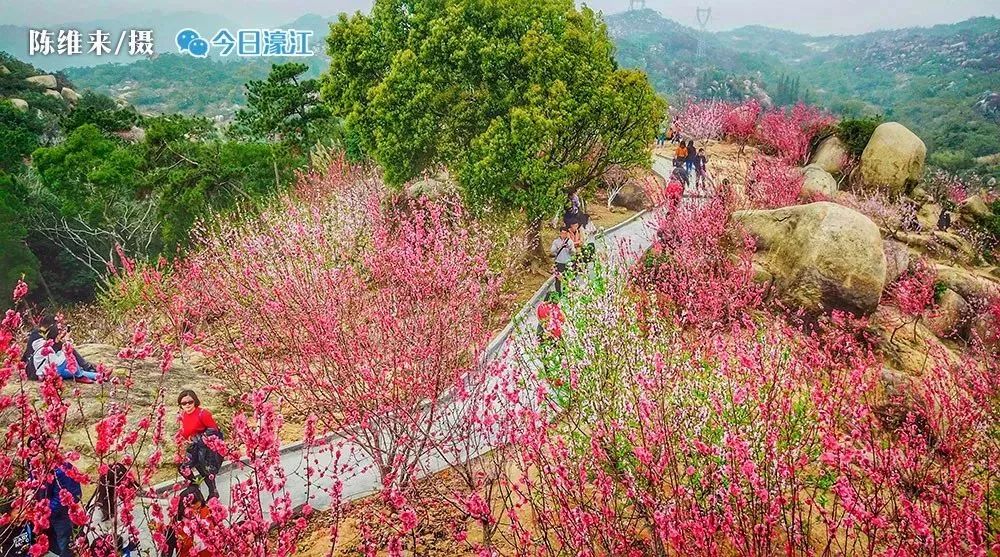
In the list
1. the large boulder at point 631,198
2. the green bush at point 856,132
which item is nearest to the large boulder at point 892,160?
the green bush at point 856,132

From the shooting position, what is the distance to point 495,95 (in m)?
13.4

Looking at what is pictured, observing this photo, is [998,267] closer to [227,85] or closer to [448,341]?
[448,341]

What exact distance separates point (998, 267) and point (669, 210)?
1428 cm

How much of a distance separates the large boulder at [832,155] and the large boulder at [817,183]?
325 centimetres

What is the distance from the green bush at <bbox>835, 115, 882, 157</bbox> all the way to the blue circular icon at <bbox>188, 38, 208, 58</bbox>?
3050cm

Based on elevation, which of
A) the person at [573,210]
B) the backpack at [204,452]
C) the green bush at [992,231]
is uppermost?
the person at [573,210]

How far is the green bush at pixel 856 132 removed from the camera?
75.4ft

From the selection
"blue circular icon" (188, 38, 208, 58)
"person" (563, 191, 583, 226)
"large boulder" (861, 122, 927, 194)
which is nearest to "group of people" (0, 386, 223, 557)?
"person" (563, 191, 583, 226)

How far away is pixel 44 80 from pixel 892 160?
72.0 meters

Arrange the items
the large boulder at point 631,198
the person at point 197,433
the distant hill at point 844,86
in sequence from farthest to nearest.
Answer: the distant hill at point 844,86 → the large boulder at point 631,198 → the person at point 197,433

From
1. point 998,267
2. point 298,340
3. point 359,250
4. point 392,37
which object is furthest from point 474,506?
point 998,267

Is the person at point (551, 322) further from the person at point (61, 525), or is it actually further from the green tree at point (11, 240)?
the green tree at point (11, 240)

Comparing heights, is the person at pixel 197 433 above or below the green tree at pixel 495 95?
below

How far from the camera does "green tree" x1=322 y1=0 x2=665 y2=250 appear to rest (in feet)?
42.0
